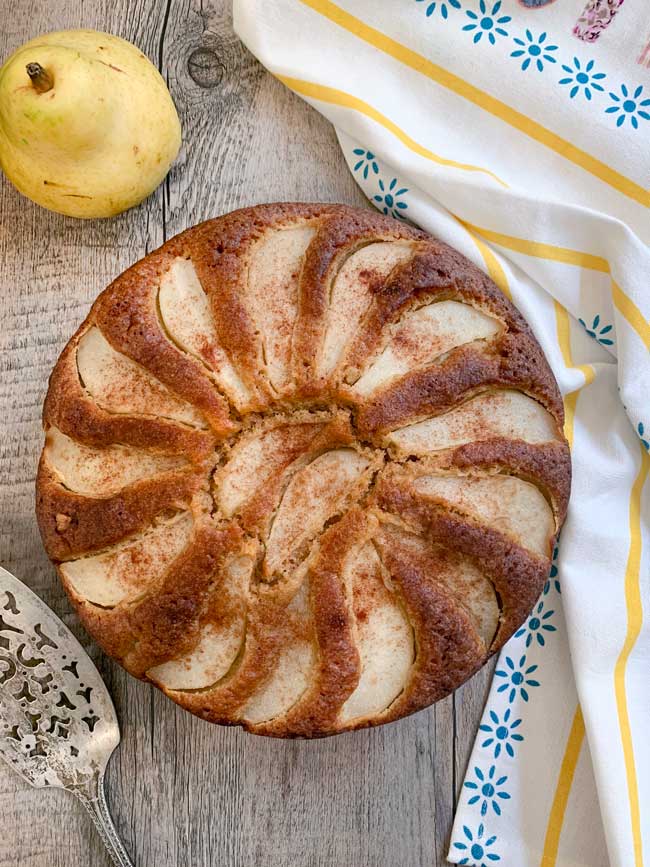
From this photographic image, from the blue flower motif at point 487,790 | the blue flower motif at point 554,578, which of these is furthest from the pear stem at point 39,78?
the blue flower motif at point 487,790

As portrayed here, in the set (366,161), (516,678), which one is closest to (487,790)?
(516,678)

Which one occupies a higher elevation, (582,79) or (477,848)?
(582,79)

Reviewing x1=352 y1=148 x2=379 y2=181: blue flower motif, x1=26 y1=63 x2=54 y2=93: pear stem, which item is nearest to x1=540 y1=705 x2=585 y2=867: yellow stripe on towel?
x1=352 y1=148 x2=379 y2=181: blue flower motif

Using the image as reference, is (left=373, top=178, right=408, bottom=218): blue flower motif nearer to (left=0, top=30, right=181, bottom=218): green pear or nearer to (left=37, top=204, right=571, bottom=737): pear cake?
(left=37, top=204, right=571, bottom=737): pear cake

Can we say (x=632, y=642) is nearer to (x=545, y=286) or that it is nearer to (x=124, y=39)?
(x=545, y=286)

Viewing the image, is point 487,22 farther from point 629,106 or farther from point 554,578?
point 554,578

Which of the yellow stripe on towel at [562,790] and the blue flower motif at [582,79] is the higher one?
the blue flower motif at [582,79]

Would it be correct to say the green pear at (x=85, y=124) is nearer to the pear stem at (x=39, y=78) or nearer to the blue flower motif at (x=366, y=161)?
the pear stem at (x=39, y=78)
